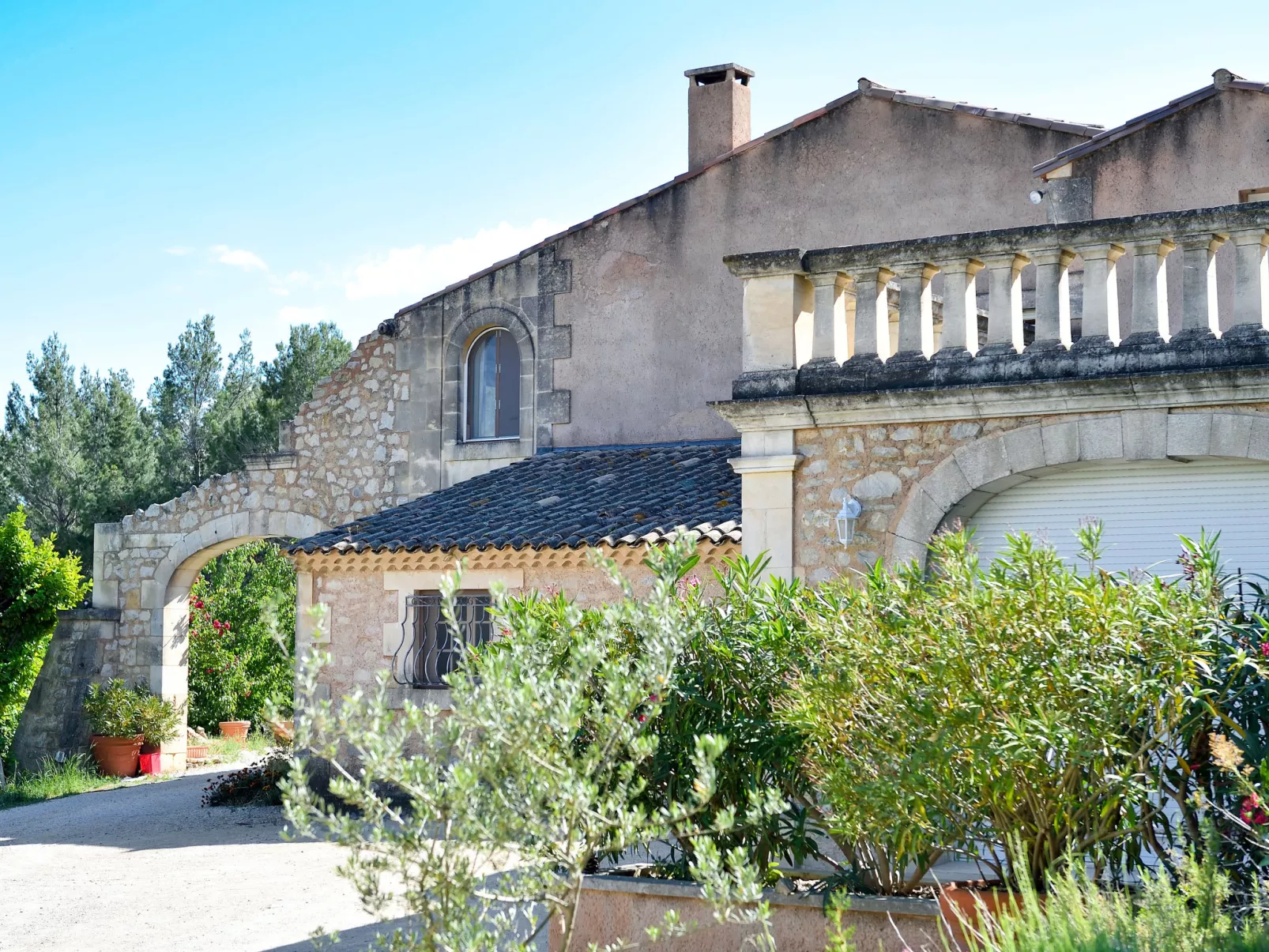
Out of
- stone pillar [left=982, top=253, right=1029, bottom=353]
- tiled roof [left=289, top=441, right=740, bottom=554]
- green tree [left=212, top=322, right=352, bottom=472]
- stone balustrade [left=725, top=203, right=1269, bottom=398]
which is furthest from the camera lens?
green tree [left=212, top=322, right=352, bottom=472]

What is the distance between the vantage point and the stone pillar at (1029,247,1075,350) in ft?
24.5

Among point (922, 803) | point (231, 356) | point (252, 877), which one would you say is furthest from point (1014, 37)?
point (231, 356)

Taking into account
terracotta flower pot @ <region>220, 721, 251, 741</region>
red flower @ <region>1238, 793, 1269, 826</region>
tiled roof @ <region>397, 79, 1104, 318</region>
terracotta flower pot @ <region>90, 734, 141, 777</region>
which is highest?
Result: tiled roof @ <region>397, 79, 1104, 318</region>

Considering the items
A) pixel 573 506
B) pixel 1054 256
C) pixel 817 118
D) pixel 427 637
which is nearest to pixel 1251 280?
pixel 1054 256

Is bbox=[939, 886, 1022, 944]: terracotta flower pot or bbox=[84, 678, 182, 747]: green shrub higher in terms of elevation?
bbox=[939, 886, 1022, 944]: terracotta flower pot

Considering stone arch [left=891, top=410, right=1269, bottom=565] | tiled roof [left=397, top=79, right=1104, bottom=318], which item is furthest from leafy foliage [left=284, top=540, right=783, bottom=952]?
tiled roof [left=397, top=79, right=1104, bottom=318]

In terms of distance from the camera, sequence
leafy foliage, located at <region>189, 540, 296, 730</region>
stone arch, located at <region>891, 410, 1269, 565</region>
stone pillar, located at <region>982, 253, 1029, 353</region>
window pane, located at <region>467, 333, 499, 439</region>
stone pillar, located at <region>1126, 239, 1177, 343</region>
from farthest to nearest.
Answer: leafy foliage, located at <region>189, 540, 296, 730</region> → window pane, located at <region>467, 333, 499, 439</region> → stone pillar, located at <region>982, 253, 1029, 353</region> → stone pillar, located at <region>1126, 239, 1177, 343</region> → stone arch, located at <region>891, 410, 1269, 565</region>

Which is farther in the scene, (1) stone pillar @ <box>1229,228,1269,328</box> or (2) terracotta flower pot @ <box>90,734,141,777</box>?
(2) terracotta flower pot @ <box>90,734,141,777</box>

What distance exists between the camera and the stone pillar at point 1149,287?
7.28m

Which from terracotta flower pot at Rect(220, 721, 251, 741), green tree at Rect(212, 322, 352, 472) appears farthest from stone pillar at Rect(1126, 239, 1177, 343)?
green tree at Rect(212, 322, 352, 472)

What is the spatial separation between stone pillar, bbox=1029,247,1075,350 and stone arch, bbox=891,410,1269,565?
17.8 inches

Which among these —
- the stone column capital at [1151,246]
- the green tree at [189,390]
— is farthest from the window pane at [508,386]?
the green tree at [189,390]

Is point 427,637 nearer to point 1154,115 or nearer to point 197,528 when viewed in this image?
point 197,528

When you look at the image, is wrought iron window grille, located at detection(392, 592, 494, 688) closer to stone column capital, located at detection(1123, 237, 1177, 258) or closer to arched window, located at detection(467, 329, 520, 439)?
arched window, located at detection(467, 329, 520, 439)
